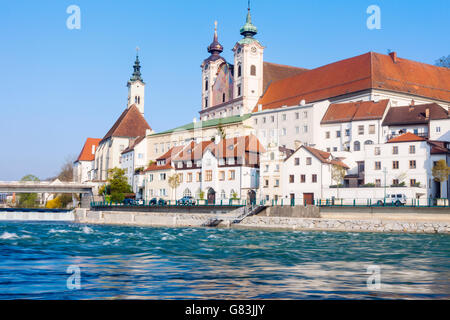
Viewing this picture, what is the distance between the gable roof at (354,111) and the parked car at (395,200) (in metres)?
22.0

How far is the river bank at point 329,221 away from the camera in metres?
47.6

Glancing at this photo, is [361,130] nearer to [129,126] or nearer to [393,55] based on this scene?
[393,55]

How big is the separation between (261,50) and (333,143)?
40.9m

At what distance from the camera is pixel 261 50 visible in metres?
114

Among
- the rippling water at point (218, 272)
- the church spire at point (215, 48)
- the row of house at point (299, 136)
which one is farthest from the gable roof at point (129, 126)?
the rippling water at point (218, 272)

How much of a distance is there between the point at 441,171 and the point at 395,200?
673 cm

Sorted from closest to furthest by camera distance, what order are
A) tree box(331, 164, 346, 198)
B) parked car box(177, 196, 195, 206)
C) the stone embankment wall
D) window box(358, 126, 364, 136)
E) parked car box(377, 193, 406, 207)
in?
the stone embankment wall < parked car box(377, 193, 406, 207) < tree box(331, 164, 346, 198) < parked car box(177, 196, 195, 206) < window box(358, 126, 364, 136)

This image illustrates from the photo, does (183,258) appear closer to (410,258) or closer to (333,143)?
(410,258)

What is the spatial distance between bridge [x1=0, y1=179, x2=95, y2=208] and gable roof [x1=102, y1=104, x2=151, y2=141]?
24.4m

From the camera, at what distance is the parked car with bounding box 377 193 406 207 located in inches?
2108

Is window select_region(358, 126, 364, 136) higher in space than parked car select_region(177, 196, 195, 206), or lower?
higher

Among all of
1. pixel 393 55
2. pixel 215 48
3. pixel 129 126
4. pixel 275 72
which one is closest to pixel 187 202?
pixel 393 55

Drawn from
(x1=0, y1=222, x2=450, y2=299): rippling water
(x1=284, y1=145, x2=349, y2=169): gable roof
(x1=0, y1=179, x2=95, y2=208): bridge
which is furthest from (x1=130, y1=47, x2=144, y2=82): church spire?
(x1=0, y1=222, x2=450, y2=299): rippling water

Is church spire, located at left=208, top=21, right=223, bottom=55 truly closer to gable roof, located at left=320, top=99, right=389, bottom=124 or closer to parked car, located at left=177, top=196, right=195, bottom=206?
gable roof, located at left=320, top=99, right=389, bottom=124
